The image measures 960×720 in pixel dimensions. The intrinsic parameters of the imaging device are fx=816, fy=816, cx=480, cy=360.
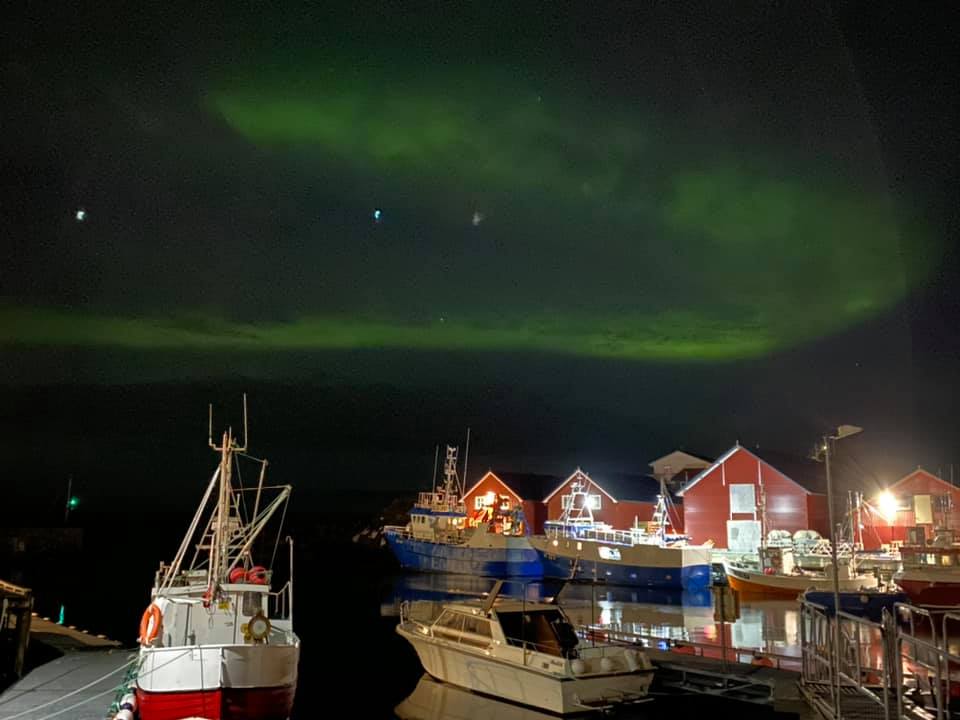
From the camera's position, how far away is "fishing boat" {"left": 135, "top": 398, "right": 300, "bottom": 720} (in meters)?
17.8

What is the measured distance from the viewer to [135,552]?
107688 millimetres

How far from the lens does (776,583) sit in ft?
156

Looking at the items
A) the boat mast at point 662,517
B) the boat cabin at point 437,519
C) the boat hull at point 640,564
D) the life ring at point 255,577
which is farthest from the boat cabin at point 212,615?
the boat cabin at point 437,519

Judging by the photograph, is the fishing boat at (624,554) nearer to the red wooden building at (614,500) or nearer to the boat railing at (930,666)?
the red wooden building at (614,500)

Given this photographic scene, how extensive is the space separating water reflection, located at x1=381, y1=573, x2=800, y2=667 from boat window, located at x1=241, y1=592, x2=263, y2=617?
22.7ft

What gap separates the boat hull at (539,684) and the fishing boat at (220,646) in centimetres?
509

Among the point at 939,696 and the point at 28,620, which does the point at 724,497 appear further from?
the point at 939,696

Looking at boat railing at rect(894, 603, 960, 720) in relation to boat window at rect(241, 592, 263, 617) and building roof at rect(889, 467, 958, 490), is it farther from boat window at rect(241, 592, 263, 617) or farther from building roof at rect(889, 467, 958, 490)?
building roof at rect(889, 467, 958, 490)

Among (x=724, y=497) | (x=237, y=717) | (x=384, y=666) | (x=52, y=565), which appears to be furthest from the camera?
(x=52, y=565)

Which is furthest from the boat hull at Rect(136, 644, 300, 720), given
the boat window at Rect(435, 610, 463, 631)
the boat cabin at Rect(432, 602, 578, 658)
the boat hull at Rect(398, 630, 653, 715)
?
the boat window at Rect(435, 610, 463, 631)

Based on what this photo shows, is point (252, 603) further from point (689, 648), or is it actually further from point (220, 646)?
point (689, 648)

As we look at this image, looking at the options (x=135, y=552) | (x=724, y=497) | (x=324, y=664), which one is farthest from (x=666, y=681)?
(x=135, y=552)

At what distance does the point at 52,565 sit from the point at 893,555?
7751cm

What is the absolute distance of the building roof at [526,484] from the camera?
Answer: 251 feet
